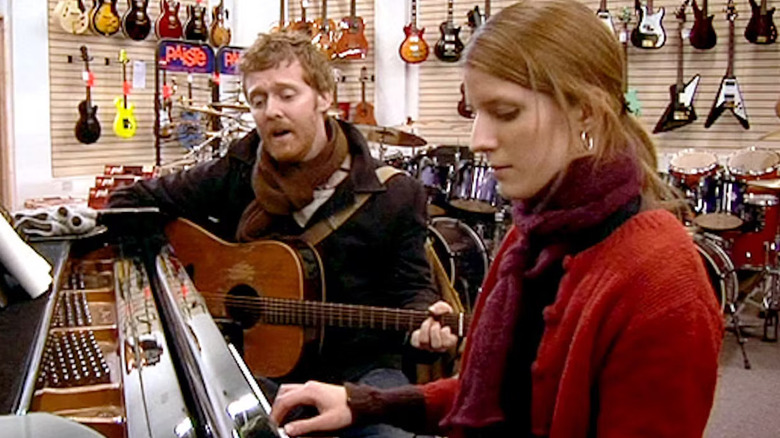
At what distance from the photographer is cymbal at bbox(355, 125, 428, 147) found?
19.9 feet

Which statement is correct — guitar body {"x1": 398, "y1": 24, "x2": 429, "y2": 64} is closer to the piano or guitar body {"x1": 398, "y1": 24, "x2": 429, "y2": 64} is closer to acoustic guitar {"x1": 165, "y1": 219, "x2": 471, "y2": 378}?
acoustic guitar {"x1": 165, "y1": 219, "x2": 471, "y2": 378}

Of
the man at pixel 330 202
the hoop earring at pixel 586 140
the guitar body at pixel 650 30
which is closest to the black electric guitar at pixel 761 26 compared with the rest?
the guitar body at pixel 650 30

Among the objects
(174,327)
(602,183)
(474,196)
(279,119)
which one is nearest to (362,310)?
(279,119)

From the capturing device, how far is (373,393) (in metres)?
1.58

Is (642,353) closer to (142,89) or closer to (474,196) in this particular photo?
(474,196)

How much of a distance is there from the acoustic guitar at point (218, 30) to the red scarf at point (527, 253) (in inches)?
295

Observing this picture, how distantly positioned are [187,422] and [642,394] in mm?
590

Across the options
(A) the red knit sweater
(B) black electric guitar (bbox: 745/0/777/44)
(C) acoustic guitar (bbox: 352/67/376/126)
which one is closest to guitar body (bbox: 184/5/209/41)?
(C) acoustic guitar (bbox: 352/67/376/126)

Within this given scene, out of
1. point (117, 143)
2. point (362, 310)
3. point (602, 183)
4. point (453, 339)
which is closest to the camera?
point (602, 183)

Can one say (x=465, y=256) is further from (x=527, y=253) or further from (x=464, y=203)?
(x=527, y=253)

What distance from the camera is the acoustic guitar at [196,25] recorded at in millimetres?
8227

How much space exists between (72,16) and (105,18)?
0.96ft

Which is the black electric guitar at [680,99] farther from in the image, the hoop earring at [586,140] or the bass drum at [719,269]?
the hoop earring at [586,140]

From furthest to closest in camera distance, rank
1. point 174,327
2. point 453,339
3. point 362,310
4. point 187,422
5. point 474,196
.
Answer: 1. point 474,196
2. point 362,310
3. point 453,339
4. point 174,327
5. point 187,422
